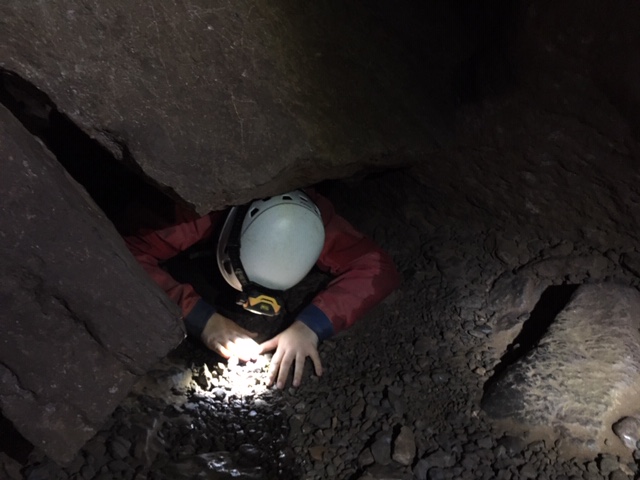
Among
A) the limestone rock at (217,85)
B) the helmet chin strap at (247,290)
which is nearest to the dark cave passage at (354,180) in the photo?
the limestone rock at (217,85)

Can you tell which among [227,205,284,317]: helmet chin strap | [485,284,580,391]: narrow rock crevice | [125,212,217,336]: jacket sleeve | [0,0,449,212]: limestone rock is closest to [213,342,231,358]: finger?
[125,212,217,336]: jacket sleeve

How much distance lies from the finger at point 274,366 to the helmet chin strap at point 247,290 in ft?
0.53

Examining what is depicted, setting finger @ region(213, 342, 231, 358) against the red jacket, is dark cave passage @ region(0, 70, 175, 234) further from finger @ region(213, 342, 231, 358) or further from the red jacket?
finger @ region(213, 342, 231, 358)

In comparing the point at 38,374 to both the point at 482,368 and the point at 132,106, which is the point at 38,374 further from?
the point at 482,368

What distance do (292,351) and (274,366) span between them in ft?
0.30

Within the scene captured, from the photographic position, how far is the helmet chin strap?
223 cm

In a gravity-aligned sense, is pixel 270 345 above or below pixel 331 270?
below

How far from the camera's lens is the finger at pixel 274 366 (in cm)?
223

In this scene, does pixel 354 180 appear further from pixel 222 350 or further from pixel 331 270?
pixel 222 350

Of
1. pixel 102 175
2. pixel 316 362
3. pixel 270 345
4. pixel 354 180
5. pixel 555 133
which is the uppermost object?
pixel 555 133

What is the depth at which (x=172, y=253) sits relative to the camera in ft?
8.32

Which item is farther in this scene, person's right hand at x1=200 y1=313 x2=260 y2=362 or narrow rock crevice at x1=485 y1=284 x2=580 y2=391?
person's right hand at x1=200 y1=313 x2=260 y2=362

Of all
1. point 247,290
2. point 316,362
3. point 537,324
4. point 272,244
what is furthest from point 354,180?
point 537,324

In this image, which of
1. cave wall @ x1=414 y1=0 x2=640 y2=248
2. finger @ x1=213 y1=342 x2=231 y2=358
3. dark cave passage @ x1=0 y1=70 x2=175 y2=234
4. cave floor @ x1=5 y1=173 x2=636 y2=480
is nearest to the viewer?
cave floor @ x1=5 y1=173 x2=636 y2=480
